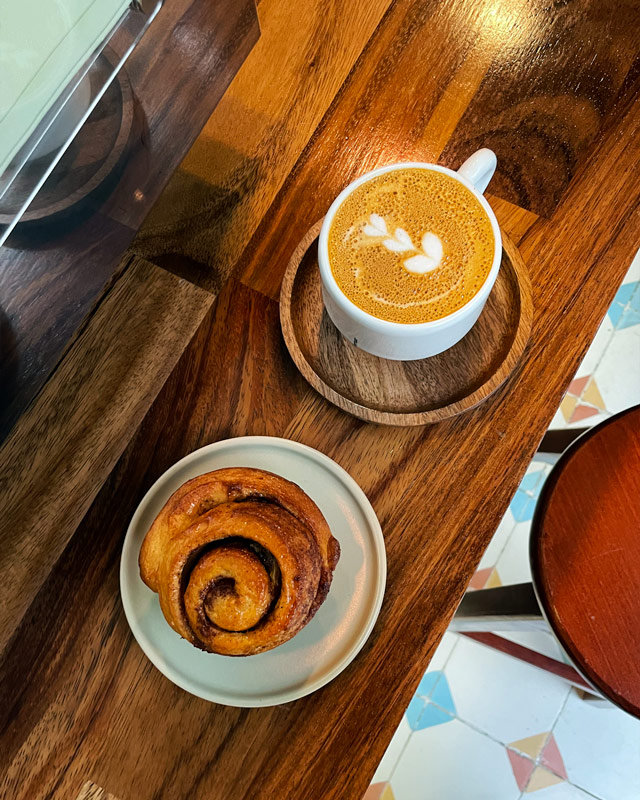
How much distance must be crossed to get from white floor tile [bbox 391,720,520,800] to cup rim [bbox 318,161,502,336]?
34.0 inches

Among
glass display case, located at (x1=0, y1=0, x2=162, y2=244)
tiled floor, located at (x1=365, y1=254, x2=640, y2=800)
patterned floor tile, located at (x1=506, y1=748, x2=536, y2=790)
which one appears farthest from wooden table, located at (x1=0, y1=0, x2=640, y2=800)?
patterned floor tile, located at (x1=506, y1=748, x2=536, y2=790)

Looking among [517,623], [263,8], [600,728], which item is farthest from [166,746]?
[600,728]

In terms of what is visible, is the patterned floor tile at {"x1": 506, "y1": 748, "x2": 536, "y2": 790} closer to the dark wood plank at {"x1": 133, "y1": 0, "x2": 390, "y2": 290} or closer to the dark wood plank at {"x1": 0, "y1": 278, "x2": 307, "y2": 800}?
the dark wood plank at {"x1": 0, "y1": 278, "x2": 307, "y2": 800}

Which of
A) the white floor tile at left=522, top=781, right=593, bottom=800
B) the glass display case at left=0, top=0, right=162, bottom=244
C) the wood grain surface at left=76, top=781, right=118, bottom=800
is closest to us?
the glass display case at left=0, top=0, right=162, bottom=244

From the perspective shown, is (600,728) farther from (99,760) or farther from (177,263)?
(177,263)

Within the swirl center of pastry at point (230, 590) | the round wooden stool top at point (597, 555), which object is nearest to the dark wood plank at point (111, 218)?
the swirl center of pastry at point (230, 590)

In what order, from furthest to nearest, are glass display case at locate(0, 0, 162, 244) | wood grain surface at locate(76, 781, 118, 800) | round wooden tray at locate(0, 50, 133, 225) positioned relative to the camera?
1. wood grain surface at locate(76, 781, 118, 800)
2. round wooden tray at locate(0, 50, 133, 225)
3. glass display case at locate(0, 0, 162, 244)

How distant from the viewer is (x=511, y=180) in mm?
689

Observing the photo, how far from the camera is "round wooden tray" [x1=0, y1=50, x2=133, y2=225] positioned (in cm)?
50

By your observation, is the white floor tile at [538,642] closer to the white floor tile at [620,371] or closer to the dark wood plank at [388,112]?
the white floor tile at [620,371]

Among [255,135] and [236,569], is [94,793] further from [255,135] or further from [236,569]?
[255,135]

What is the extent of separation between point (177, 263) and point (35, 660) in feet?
1.28

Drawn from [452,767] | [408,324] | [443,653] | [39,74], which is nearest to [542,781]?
[452,767]

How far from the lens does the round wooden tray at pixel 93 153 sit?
504 mm
